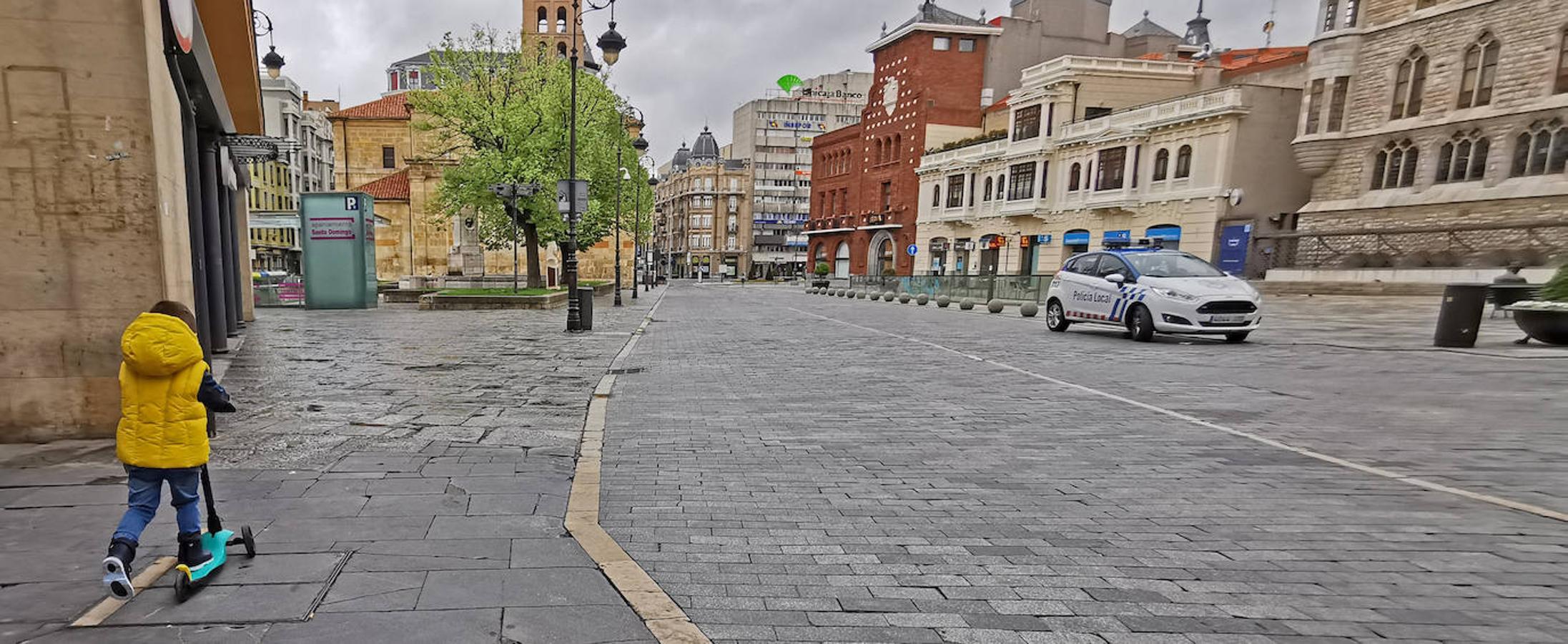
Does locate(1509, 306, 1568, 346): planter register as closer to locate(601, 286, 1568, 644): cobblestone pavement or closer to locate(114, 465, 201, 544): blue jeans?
locate(601, 286, 1568, 644): cobblestone pavement

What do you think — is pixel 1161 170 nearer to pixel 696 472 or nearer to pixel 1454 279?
pixel 1454 279

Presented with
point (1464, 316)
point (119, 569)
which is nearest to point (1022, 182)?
point (1464, 316)

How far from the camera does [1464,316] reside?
10.8 meters

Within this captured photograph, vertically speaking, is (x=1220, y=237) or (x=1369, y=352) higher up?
(x=1220, y=237)

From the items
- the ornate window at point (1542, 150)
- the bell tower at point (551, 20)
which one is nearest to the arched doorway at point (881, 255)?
the bell tower at point (551, 20)

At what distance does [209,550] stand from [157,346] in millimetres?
944

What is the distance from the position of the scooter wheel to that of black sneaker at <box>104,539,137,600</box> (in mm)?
155

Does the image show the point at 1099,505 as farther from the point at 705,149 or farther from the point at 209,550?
the point at 705,149

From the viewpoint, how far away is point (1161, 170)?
112 feet

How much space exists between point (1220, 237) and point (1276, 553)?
3316 cm

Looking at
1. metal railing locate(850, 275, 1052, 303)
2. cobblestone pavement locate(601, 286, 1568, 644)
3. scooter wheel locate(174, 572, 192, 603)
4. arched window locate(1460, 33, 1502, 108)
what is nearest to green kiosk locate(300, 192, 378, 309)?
cobblestone pavement locate(601, 286, 1568, 644)

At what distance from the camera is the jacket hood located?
2789 mm

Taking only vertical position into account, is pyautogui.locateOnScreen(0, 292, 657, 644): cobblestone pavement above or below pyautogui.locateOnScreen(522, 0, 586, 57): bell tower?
below

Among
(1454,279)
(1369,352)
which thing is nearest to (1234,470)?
(1369,352)
